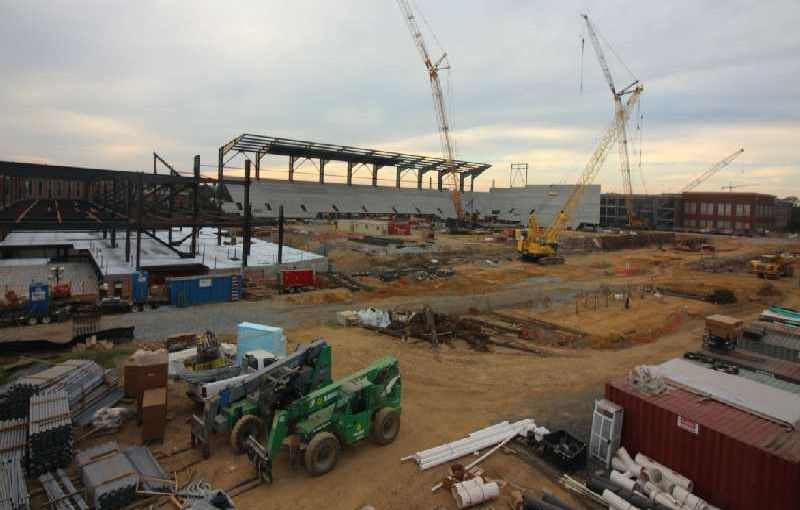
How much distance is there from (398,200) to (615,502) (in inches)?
4084

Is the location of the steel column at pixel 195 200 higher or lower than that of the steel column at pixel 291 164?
lower

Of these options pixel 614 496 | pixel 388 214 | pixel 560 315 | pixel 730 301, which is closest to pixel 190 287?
pixel 560 315

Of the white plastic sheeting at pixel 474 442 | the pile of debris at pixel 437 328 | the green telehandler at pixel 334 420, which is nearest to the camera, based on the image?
the green telehandler at pixel 334 420

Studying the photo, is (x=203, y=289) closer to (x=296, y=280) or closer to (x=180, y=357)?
(x=296, y=280)

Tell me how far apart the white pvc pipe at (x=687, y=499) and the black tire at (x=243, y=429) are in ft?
28.3

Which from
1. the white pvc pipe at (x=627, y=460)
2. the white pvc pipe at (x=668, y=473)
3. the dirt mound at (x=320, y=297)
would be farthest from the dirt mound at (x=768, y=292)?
the white pvc pipe at (x=668, y=473)

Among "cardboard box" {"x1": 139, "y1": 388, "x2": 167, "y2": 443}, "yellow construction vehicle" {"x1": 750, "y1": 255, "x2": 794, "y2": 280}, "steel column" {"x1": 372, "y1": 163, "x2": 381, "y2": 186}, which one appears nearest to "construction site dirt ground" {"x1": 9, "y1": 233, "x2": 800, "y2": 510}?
"cardboard box" {"x1": 139, "y1": 388, "x2": 167, "y2": 443}

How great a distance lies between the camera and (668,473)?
31.3 ft

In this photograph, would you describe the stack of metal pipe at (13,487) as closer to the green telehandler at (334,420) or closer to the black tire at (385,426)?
the green telehandler at (334,420)

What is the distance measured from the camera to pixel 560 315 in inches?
1048

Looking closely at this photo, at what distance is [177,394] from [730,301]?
1297 inches

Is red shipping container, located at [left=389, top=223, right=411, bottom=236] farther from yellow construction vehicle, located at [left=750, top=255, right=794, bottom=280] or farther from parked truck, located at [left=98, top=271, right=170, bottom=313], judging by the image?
parked truck, located at [left=98, top=271, right=170, bottom=313]

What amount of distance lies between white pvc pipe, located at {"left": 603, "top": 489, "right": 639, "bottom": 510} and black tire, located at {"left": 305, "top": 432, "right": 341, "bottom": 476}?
5446 millimetres

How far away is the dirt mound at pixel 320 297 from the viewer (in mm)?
27953
